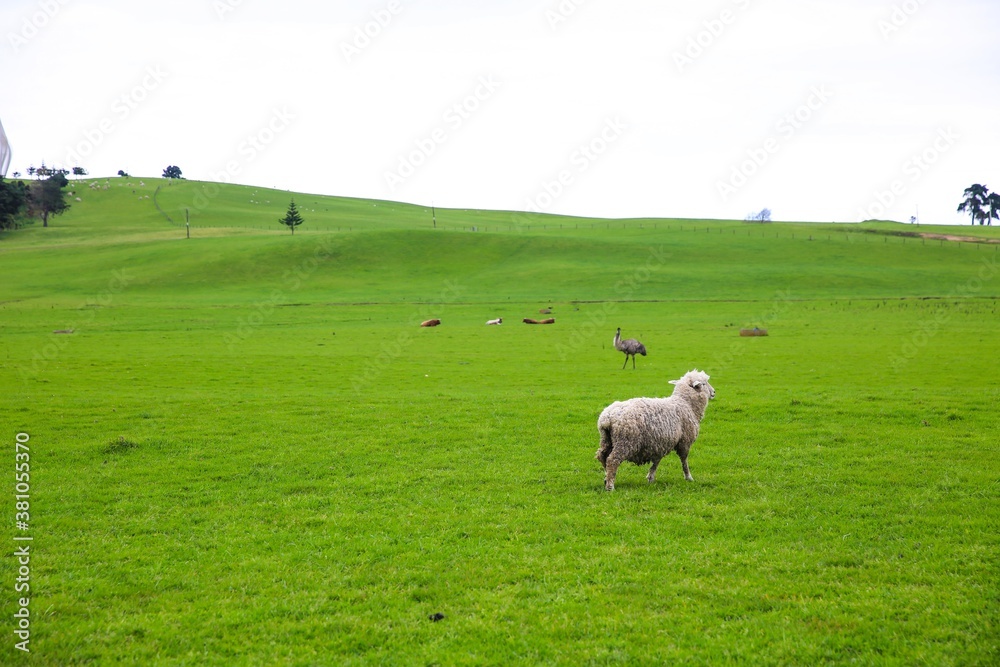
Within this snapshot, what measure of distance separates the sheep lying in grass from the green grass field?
600mm

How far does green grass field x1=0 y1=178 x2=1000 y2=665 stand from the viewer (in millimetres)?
7773

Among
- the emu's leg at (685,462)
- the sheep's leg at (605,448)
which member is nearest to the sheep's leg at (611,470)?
the sheep's leg at (605,448)

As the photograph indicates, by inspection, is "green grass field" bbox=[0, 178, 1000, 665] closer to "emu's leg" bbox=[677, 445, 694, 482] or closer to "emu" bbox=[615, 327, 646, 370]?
"emu's leg" bbox=[677, 445, 694, 482]

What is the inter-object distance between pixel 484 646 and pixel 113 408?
58.5 feet

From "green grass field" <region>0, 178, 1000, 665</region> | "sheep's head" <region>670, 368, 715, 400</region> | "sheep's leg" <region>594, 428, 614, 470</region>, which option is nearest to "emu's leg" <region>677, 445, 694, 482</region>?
"green grass field" <region>0, 178, 1000, 665</region>

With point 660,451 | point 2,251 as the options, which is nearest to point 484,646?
point 660,451

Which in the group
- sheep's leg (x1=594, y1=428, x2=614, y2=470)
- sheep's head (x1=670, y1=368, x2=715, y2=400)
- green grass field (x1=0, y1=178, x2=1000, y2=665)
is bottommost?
green grass field (x1=0, y1=178, x2=1000, y2=665)

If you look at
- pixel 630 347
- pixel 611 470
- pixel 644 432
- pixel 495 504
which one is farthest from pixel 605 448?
pixel 630 347

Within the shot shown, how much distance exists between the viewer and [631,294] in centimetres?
7050

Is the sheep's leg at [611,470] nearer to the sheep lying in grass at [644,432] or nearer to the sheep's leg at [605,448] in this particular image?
the sheep lying in grass at [644,432]

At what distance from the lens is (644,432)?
41.8 ft

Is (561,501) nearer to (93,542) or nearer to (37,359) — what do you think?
(93,542)

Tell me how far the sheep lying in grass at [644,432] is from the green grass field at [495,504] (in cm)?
Result: 60

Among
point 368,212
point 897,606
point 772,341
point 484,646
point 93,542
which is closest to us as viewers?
point 484,646
